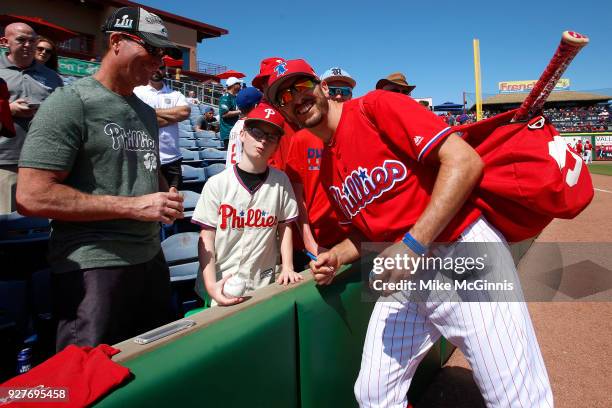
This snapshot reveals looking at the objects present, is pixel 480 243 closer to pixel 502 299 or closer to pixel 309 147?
pixel 502 299

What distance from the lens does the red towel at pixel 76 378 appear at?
2.64ft

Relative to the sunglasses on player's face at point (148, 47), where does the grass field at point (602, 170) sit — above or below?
above

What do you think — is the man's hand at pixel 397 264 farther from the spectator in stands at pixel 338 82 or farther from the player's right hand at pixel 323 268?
the spectator in stands at pixel 338 82

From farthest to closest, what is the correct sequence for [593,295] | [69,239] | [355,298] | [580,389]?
[593,295] → [580,389] → [355,298] → [69,239]

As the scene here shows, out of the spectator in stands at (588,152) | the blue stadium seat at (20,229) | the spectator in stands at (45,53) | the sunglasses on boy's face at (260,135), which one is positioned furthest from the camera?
the spectator in stands at (588,152)

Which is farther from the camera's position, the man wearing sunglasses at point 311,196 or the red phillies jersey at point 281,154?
the red phillies jersey at point 281,154

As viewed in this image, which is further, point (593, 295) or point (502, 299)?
point (593, 295)

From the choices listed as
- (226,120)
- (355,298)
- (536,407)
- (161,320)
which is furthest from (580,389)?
(226,120)

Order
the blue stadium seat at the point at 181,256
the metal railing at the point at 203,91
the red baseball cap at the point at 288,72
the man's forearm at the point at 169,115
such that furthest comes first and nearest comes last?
the metal railing at the point at 203,91
the man's forearm at the point at 169,115
the blue stadium seat at the point at 181,256
the red baseball cap at the point at 288,72

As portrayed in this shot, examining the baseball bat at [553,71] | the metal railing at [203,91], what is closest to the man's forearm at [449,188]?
the baseball bat at [553,71]

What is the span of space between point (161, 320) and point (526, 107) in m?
1.67

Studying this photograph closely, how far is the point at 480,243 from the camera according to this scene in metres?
1.36

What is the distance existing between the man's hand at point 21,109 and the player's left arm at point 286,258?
6.11 feet

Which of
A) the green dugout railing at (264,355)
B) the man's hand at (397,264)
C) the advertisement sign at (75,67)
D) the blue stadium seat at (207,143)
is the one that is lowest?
the green dugout railing at (264,355)
